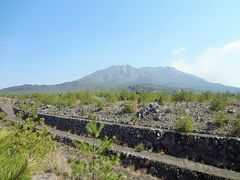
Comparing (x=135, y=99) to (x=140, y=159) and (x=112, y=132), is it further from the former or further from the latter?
(x=140, y=159)

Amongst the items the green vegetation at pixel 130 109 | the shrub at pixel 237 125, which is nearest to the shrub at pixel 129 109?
the green vegetation at pixel 130 109

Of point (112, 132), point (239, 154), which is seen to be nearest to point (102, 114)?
point (112, 132)

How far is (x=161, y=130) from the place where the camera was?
16.6 meters

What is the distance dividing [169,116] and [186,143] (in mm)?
4096

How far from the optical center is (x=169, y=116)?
19.2 meters

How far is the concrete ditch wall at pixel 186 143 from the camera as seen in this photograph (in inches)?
538

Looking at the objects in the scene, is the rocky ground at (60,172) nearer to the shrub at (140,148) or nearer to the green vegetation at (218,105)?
the shrub at (140,148)

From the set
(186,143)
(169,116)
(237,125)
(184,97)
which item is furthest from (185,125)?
(184,97)

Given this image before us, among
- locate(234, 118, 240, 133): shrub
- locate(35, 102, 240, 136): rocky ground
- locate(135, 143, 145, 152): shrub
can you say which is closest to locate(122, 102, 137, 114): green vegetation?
locate(35, 102, 240, 136): rocky ground

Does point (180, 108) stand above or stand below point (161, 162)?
above

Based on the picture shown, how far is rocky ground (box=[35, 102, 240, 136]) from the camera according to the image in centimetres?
1614

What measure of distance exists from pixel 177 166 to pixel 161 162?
2.66 ft

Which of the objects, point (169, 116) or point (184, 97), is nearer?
point (169, 116)

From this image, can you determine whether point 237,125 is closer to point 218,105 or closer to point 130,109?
point 218,105
